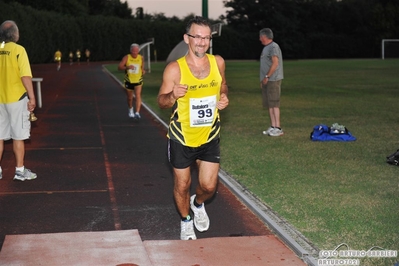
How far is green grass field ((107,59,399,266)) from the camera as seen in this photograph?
693cm

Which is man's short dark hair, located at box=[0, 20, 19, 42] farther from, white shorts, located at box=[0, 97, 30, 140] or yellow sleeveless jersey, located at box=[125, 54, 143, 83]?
yellow sleeveless jersey, located at box=[125, 54, 143, 83]

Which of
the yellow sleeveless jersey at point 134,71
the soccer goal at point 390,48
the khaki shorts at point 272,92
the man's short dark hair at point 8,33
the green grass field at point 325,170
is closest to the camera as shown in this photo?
the green grass field at point 325,170

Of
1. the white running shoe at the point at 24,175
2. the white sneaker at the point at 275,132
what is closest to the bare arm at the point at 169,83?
the white running shoe at the point at 24,175

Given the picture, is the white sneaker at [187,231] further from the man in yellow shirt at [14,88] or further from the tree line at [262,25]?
the tree line at [262,25]

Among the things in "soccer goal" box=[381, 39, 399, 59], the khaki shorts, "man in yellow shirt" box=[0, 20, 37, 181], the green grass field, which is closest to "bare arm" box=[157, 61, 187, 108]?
the green grass field

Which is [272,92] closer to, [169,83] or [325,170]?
[325,170]

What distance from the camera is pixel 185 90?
6.10m

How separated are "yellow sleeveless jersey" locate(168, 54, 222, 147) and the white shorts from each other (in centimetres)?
344

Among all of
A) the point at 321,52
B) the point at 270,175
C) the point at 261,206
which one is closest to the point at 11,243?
the point at 261,206

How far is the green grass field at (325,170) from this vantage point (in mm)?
6934

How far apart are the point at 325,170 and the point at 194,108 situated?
4312 millimetres

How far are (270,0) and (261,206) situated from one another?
85.0m

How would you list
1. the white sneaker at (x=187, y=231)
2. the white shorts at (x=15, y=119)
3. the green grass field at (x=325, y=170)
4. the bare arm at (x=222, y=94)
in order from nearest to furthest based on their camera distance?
the bare arm at (x=222, y=94) < the white sneaker at (x=187, y=231) < the green grass field at (x=325, y=170) < the white shorts at (x=15, y=119)

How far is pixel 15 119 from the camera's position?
9.30 meters
